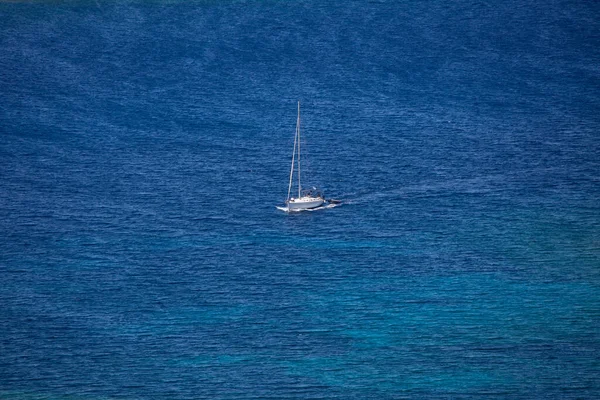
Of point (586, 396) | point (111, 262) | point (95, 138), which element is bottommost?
point (586, 396)

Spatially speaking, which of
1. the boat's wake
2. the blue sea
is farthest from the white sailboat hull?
the blue sea

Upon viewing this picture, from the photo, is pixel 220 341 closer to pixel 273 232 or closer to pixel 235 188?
pixel 273 232

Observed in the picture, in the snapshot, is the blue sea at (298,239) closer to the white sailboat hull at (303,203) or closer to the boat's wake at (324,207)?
the boat's wake at (324,207)

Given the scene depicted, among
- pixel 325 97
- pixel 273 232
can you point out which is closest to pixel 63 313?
pixel 273 232

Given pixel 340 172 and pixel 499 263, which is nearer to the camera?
pixel 499 263

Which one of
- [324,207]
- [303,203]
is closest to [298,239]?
[303,203]

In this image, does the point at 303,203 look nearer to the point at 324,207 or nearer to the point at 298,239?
the point at 324,207

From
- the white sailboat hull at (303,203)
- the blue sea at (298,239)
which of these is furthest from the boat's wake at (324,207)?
the blue sea at (298,239)
